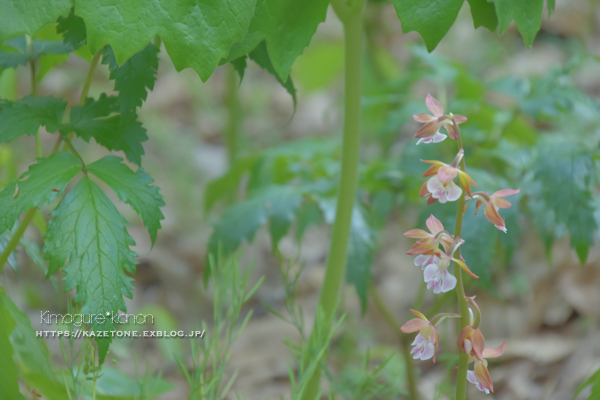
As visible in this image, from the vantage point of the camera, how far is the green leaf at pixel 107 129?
1.98ft

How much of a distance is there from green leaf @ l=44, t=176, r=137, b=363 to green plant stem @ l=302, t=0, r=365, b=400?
26cm

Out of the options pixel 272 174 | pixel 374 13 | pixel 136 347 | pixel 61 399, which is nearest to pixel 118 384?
pixel 61 399

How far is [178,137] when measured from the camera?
269 centimetres

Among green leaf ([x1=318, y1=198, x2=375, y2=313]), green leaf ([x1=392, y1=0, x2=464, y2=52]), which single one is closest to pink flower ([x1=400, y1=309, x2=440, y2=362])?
green leaf ([x1=392, y1=0, x2=464, y2=52])

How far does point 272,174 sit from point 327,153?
0.15 metres

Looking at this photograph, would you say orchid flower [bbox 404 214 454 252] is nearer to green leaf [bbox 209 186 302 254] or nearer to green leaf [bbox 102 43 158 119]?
green leaf [bbox 102 43 158 119]

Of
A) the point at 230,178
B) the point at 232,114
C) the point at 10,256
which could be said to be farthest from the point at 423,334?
the point at 232,114

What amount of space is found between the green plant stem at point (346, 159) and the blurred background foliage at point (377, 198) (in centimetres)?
6

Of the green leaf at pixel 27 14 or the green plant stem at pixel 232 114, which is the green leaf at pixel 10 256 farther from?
the green plant stem at pixel 232 114

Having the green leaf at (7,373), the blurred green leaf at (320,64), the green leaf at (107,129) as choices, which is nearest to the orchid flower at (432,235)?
the green leaf at (107,129)

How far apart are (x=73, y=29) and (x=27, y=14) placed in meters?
0.08

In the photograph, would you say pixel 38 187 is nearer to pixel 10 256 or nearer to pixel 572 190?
pixel 10 256

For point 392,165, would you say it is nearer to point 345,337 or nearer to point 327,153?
point 327,153

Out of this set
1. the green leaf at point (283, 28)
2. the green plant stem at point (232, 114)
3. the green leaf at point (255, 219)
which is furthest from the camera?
the green plant stem at point (232, 114)
